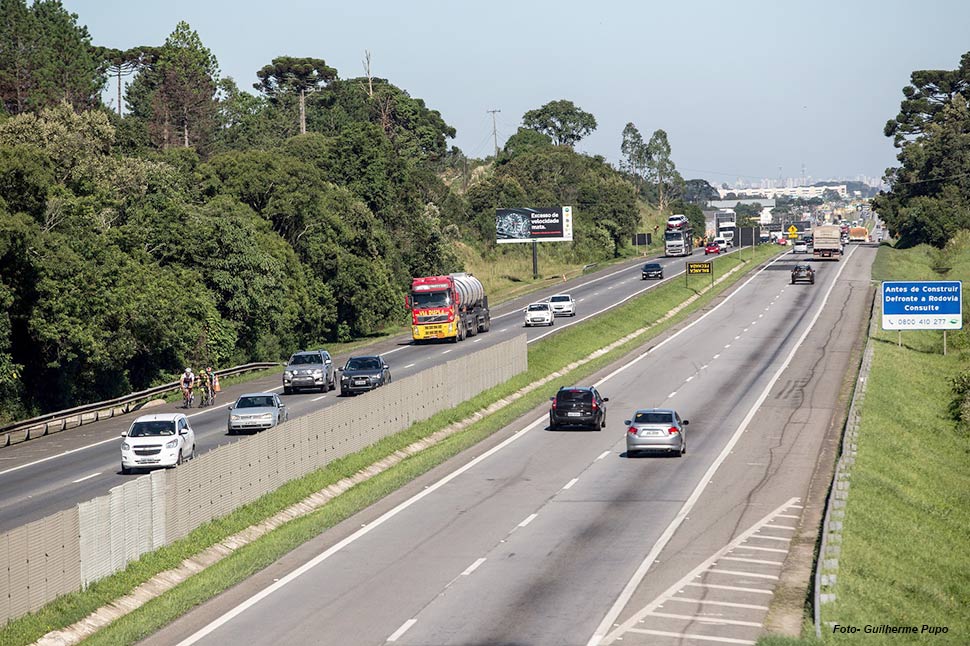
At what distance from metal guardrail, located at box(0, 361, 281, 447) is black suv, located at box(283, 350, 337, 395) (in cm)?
685

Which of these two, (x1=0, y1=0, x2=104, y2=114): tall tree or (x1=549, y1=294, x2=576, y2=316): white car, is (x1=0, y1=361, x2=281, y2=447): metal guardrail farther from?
(x1=0, y1=0, x2=104, y2=114): tall tree

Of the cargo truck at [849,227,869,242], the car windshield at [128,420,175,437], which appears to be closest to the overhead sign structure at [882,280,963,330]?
the car windshield at [128,420,175,437]

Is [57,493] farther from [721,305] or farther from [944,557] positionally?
[721,305]

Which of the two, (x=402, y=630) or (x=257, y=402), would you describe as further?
(x=257, y=402)

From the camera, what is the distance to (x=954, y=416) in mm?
57344

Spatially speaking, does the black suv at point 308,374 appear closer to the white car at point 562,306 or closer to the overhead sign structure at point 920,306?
the overhead sign structure at point 920,306

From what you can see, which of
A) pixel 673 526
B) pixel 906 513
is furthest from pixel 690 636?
pixel 906 513

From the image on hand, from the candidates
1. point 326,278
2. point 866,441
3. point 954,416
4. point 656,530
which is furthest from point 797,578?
point 326,278

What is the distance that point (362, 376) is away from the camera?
5216 cm

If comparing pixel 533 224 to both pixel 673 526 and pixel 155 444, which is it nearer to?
pixel 155 444

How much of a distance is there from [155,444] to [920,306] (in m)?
49.0

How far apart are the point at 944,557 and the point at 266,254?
5399cm

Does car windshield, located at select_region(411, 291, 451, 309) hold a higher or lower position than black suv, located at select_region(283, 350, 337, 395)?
higher

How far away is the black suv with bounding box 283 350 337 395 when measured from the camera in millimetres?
55062
